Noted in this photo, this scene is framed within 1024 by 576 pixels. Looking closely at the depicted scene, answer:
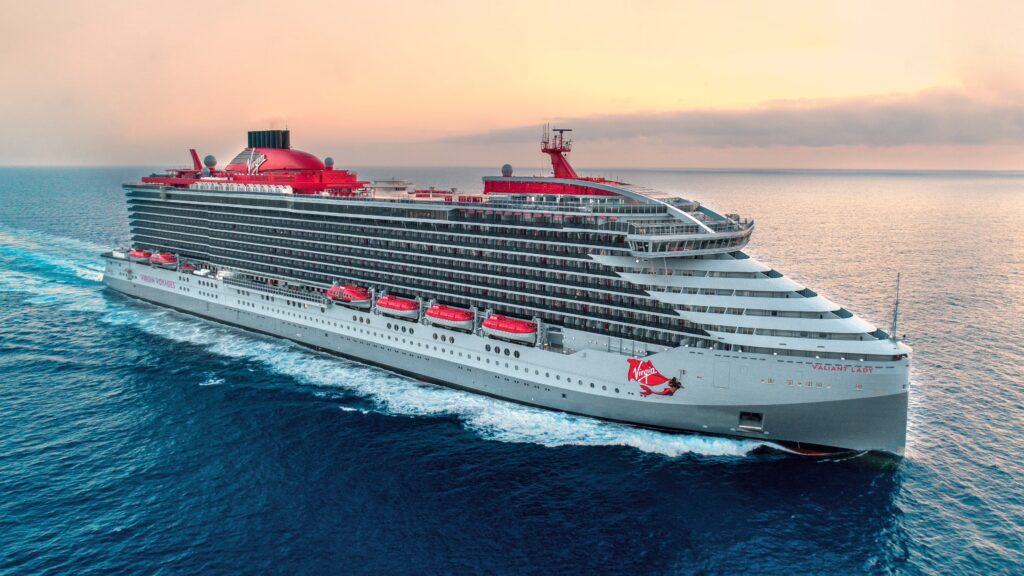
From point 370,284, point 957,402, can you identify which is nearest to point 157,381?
point 370,284

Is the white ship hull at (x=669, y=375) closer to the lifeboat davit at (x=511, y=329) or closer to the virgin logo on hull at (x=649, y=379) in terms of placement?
the virgin logo on hull at (x=649, y=379)

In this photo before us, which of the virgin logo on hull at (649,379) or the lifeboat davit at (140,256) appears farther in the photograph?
the lifeboat davit at (140,256)

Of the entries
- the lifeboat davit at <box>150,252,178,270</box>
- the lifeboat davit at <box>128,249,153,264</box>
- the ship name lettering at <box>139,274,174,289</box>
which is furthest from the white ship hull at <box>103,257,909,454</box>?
the lifeboat davit at <box>128,249,153,264</box>

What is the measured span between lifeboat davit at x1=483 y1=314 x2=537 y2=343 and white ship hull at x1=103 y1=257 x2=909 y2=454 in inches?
30.2

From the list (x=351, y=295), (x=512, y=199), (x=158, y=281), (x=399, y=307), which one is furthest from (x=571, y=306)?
(x=158, y=281)

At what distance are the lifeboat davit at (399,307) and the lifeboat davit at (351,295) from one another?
6.58 ft

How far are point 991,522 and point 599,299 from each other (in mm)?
22170

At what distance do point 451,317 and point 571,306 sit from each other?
865 cm

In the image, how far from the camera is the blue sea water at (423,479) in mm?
26000

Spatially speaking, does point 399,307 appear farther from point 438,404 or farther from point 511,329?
point 511,329

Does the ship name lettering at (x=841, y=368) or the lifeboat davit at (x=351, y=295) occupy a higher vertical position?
the lifeboat davit at (x=351, y=295)

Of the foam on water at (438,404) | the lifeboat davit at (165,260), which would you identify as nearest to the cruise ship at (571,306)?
the foam on water at (438,404)

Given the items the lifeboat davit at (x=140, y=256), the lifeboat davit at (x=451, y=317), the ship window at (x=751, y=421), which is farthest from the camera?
the lifeboat davit at (x=140, y=256)

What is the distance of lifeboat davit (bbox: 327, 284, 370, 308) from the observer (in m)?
46.9
